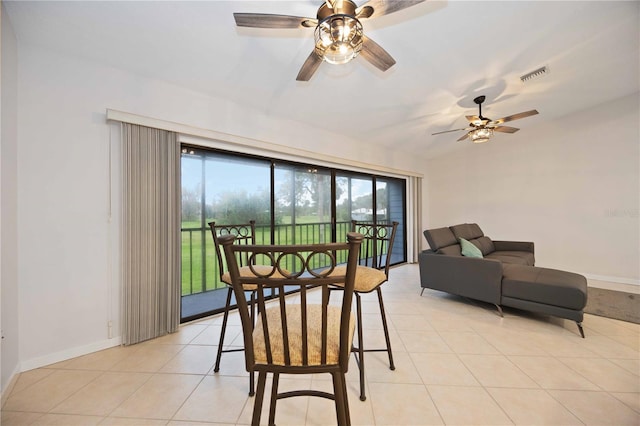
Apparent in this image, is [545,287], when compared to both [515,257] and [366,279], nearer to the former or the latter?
[515,257]

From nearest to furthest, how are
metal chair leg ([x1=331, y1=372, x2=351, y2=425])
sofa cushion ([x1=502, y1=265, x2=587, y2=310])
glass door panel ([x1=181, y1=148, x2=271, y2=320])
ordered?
metal chair leg ([x1=331, y1=372, x2=351, y2=425])
sofa cushion ([x1=502, y1=265, x2=587, y2=310])
glass door panel ([x1=181, y1=148, x2=271, y2=320])

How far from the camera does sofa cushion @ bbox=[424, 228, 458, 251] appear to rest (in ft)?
10.7

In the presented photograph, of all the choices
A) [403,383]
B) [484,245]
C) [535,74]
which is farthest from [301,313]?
[484,245]

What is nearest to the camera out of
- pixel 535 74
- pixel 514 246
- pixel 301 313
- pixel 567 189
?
pixel 301 313

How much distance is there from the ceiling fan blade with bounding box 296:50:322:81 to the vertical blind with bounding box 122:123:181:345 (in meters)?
1.41

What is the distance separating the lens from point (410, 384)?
165 cm

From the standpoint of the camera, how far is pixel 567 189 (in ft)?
14.7

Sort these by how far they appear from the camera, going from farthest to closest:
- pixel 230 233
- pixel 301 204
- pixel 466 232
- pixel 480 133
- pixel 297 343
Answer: pixel 466 232 < pixel 301 204 < pixel 480 133 < pixel 230 233 < pixel 297 343

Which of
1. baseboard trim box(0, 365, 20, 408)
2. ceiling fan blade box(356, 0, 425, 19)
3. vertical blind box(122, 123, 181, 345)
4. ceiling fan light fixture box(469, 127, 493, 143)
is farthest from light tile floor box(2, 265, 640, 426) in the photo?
ceiling fan light fixture box(469, 127, 493, 143)

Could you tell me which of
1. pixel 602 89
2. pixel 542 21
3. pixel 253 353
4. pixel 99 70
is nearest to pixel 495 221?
pixel 602 89

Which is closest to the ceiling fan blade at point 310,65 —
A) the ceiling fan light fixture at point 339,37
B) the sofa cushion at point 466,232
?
the ceiling fan light fixture at point 339,37

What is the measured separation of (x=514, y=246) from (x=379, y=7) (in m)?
4.55

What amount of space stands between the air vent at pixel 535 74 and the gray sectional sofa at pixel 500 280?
6.91ft

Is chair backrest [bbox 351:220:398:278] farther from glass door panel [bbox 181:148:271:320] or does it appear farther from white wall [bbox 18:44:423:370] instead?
white wall [bbox 18:44:423:370]
